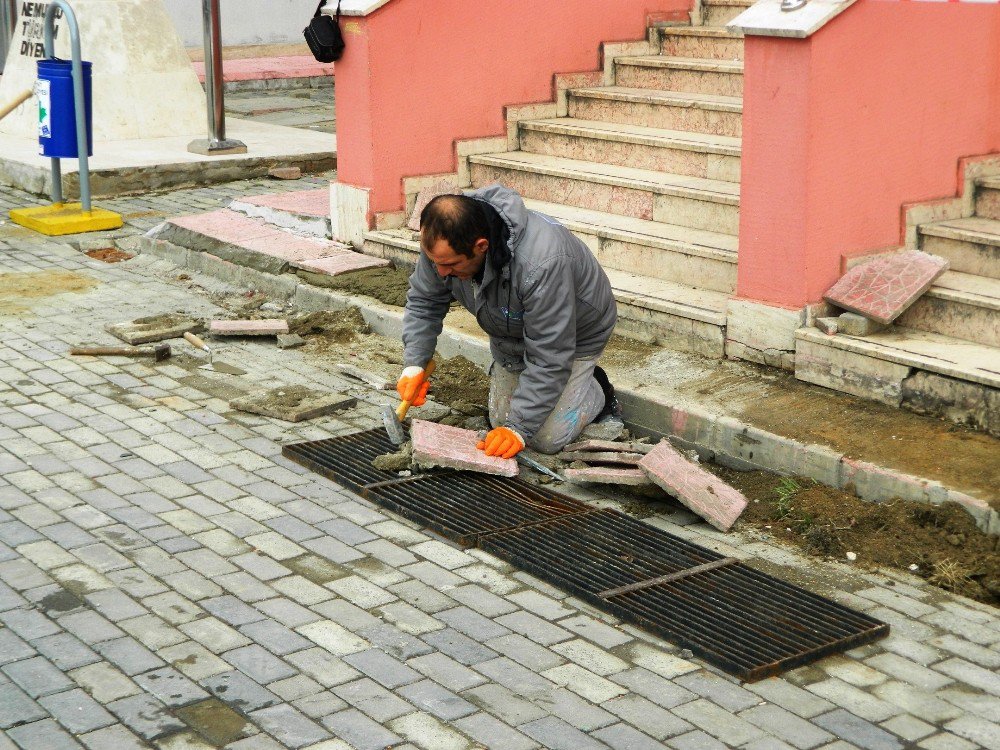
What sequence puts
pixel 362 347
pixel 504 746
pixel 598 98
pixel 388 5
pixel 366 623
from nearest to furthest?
1. pixel 504 746
2. pixel 366 623
3. pixel 362 347
4. pixel 388 5
5. pixel 598 98

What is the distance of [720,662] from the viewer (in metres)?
4.39

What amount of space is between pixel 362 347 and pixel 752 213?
246cm

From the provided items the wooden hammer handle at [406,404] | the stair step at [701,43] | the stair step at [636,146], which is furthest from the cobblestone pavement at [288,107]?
the wooden hammer handle at [406,404]

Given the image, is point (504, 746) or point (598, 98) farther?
point (598, 98)

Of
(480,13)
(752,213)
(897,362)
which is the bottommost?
(897,362)

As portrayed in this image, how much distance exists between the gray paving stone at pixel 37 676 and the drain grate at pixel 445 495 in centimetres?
168

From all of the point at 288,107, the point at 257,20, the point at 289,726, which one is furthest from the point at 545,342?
the point at 257,20

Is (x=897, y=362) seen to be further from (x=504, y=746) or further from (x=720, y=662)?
(x=504, y=746)

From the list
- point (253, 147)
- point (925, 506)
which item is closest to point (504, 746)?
point (925, 506)

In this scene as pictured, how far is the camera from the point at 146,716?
404 cm

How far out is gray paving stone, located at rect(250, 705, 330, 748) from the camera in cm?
393

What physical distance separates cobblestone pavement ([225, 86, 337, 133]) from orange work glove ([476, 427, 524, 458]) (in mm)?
9149

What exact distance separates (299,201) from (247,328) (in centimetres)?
275

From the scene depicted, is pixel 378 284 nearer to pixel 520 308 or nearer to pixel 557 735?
pixel 520 308
